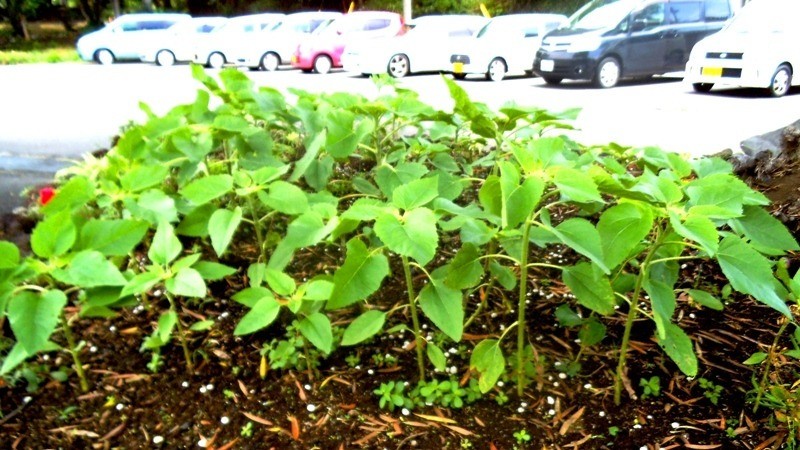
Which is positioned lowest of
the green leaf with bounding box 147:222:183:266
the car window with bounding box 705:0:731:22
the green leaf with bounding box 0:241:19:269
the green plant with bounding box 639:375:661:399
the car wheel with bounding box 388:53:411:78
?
the green plant with bounding box 639:375:661:399

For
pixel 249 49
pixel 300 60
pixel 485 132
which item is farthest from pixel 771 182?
pixel 249 49

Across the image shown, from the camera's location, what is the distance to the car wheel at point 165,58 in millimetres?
15486

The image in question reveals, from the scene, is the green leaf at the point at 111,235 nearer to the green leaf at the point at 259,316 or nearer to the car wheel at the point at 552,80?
the green leaf at the point at 259,316

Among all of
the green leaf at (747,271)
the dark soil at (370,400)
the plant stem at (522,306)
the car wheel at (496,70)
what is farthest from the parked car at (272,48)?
the green leaf at (747,271)

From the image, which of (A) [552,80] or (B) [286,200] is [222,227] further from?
(A) [552,80]

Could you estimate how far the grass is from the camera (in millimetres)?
17391

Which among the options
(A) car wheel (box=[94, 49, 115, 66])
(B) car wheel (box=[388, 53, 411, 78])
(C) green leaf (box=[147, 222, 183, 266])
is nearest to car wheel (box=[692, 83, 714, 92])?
(B) car wheel (box=[388, 53, 411, 78])

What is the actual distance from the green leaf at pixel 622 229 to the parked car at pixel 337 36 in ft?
37.0

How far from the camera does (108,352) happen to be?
1.72 m

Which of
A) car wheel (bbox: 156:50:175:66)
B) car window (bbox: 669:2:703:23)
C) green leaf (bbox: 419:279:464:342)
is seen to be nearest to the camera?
green leaf (bbox: 419:279:464:342)

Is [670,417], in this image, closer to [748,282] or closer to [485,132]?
[748,282]

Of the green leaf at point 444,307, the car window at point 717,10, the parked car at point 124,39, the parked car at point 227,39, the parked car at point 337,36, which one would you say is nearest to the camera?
the green leaf at point 444,307

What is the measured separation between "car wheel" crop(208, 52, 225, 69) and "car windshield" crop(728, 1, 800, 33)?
A: 9.39m

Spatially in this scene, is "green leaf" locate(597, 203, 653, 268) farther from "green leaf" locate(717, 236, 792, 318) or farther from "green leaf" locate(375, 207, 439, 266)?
"green leaf" locate(375, 207, 439, 266)
